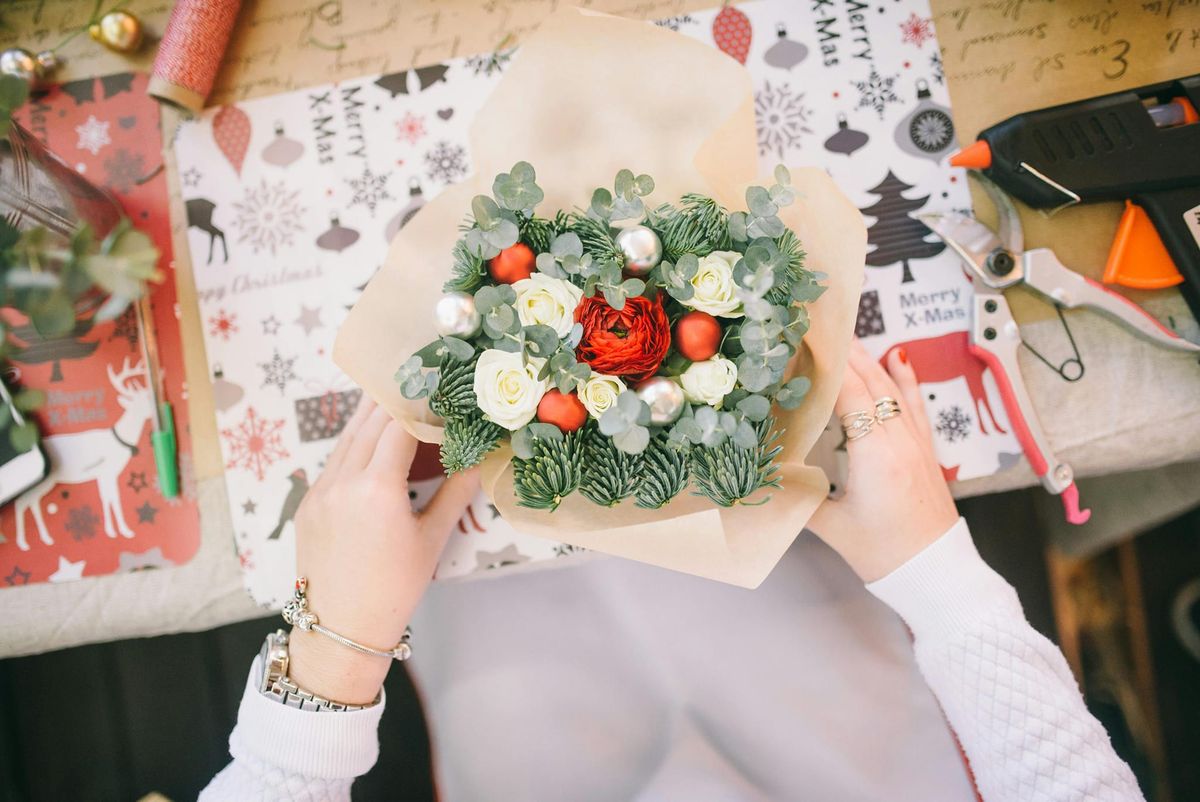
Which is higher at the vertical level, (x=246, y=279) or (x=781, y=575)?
(x=246, y=279)

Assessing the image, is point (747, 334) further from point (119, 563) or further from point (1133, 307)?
point (119, 563)

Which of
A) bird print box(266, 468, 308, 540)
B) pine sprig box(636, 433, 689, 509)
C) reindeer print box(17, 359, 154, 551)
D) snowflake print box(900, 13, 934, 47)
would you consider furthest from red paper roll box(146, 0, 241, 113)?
snowflake print box(900, 13, 934, 47)

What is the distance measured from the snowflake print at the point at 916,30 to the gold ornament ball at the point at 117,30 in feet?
2.63

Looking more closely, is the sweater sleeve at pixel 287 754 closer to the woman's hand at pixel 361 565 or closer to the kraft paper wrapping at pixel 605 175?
the woman's hand at pixel 361 565

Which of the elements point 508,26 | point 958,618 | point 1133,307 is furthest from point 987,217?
point 508,26

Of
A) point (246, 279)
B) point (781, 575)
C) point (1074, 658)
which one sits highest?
point (246, 279)

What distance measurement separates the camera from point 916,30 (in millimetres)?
Result: 716

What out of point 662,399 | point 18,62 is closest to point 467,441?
point 662,399

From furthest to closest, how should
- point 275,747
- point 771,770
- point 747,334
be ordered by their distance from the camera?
point 771,770
point 275,747
point 747,334

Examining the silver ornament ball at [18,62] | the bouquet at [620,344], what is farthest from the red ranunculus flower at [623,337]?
the silver ornament ball at [18,62]

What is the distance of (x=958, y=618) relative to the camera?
0.60 meters

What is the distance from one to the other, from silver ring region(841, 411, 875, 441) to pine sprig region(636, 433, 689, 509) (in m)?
0.22

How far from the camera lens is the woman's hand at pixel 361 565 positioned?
1.98 ft

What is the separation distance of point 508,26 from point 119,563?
0.69m
